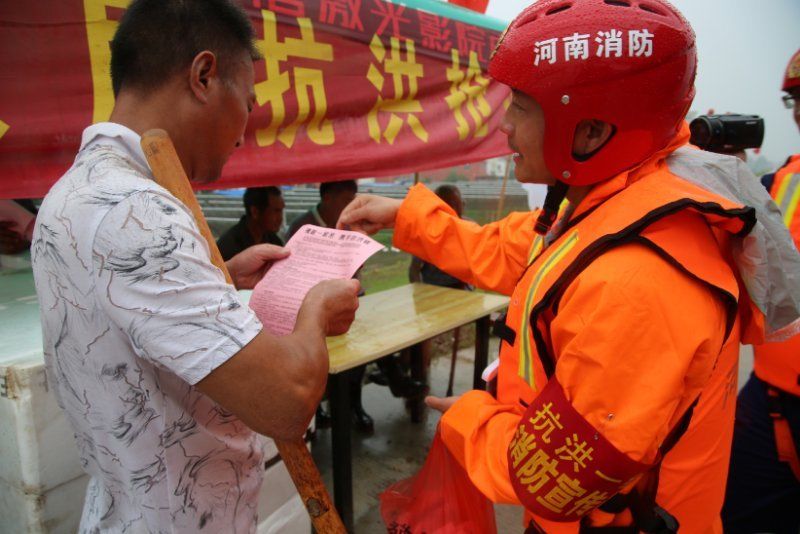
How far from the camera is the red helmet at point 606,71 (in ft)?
3.26

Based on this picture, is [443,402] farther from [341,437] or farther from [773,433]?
[773,433]

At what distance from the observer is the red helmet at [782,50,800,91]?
82.3 inches

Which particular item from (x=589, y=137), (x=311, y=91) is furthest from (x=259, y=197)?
(x=589, y=137)

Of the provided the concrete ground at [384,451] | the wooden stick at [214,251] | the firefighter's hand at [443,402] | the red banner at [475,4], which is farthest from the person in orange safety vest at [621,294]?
the red banner at [475,4]

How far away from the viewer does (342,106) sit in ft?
9.49

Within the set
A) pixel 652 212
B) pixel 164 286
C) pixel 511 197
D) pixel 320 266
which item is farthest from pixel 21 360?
pixel 511 197

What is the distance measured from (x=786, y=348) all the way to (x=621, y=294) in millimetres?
1548

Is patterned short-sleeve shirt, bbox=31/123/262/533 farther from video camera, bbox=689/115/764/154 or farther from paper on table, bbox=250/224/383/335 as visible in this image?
video camera, bbox=689/115/764/154

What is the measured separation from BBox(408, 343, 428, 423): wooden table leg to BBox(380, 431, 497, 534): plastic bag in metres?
2.31

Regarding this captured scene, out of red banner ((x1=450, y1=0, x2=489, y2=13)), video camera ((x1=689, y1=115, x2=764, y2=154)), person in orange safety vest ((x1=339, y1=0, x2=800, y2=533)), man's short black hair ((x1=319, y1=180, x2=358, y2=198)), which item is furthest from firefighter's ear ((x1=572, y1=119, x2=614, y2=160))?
red banner ((x1=450, y1=0, x2=489, y2=13))

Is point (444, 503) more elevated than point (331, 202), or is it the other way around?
point (331, 202)

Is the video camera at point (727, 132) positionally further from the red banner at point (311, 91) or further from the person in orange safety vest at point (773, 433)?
the red banner at point (311, 91)

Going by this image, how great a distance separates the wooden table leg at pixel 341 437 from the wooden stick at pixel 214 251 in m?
1.43

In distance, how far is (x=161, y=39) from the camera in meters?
1.03
